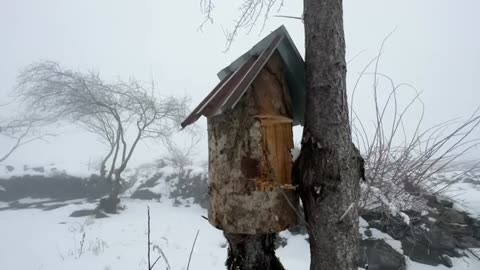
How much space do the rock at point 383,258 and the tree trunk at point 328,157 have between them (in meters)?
4.41

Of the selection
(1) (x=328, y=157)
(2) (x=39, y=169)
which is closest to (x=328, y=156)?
(1) (x=328, y=157)

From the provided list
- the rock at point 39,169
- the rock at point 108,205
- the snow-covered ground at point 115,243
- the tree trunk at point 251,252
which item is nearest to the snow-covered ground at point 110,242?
the snow-covered ground at point 115,243

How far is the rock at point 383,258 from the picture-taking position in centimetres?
488

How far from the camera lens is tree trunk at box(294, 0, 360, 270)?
1025mm

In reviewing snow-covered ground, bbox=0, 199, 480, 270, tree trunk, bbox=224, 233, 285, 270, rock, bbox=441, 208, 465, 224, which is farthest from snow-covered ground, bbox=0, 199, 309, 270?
tree trunk, bbox=224, 233, 285, 270

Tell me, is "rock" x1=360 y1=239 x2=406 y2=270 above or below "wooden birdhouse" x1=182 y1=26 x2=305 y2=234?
below

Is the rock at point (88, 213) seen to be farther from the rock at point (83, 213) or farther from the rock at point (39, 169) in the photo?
the rock at point (39, 169)

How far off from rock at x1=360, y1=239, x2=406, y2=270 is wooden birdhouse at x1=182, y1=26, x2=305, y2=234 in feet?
14.8

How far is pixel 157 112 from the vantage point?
520 inches

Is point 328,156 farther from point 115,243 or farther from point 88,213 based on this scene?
point 88,213

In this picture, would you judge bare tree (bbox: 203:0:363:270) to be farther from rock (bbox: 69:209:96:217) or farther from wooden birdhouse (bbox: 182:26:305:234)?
rock (bbox: 69:209:96:217)

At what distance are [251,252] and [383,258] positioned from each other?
4714 mm

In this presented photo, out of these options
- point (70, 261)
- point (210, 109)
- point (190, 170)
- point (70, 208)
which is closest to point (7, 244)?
point (70, 261)

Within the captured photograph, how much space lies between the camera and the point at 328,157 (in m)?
1.04
